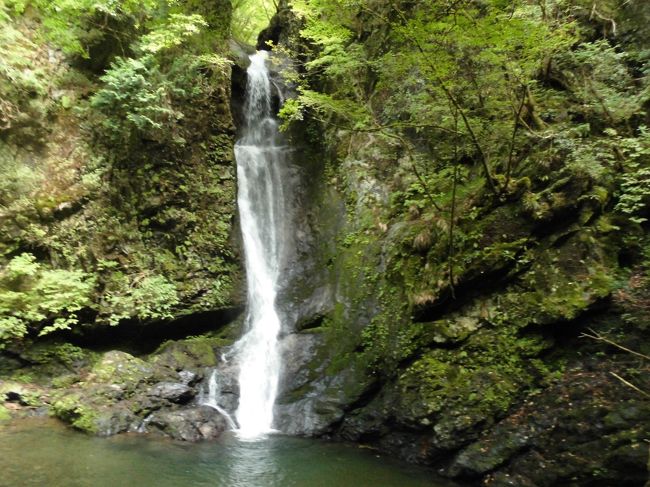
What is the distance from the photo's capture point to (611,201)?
23.8 feet

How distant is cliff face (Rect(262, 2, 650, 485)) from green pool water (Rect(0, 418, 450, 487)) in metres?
0.78

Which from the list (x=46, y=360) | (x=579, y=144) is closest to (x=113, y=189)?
(x=46, y=360)

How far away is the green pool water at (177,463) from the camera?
5801mm

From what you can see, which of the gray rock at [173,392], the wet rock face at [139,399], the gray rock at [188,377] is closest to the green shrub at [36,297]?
the wet rock face at [139,399]

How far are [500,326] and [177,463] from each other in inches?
218

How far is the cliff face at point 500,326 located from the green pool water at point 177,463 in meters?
0.78

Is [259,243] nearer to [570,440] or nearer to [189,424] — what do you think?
[189,424]

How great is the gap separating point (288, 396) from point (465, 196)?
18.1 ft

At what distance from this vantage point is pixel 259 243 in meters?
12.4

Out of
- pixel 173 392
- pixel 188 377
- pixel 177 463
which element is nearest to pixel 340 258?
pixel 188 377

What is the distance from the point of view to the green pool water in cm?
580

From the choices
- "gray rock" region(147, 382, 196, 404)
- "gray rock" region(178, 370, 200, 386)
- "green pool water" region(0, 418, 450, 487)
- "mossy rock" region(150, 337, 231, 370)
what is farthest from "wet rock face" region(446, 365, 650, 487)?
"mossy rock" region(150, 337, 231, 370)

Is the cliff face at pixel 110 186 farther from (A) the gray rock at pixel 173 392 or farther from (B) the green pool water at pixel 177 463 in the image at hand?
(B) the green pool water at pixel 177 463

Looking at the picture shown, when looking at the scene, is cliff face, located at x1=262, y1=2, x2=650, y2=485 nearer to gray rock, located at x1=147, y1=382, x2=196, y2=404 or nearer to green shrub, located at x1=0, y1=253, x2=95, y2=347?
gray rock, located at x1=147, y1=382, x2=196, y2=404
